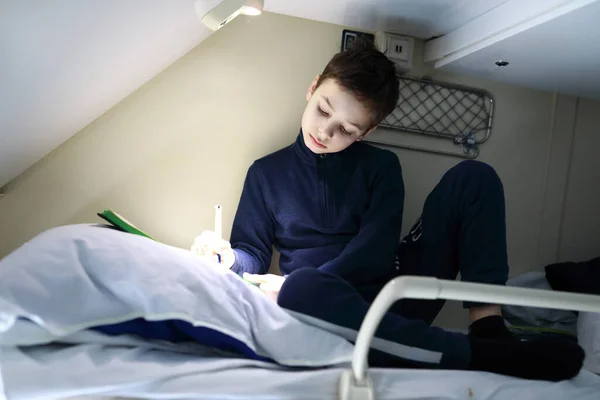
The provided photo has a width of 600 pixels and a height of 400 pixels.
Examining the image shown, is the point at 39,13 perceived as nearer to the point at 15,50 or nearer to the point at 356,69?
the point at 15,50

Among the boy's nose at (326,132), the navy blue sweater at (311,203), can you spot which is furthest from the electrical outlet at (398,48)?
the boy's nose at (326,132)

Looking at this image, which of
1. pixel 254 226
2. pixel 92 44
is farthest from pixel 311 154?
pixel 92 44

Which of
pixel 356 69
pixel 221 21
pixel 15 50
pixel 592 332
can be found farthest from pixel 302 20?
pixel 592 332

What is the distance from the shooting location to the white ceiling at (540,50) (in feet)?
3.16

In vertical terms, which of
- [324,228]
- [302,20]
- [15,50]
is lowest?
[324,228]

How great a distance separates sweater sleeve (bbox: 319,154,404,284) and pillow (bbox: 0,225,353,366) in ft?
1.27

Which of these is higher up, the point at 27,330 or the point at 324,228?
the point at 324,228

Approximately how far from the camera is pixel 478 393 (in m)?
0.67

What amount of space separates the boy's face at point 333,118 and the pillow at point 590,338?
0.63 meters

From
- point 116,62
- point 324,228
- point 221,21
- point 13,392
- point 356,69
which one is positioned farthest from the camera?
point 324,228

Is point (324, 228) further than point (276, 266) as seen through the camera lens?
No

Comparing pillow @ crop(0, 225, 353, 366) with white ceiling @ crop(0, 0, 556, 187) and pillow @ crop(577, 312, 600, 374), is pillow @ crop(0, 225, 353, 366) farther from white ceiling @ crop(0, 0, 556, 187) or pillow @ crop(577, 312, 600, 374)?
pillow @ crop(577, 312, 600, 374)

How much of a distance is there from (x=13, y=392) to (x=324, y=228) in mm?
781

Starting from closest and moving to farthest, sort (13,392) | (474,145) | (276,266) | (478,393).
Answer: (13,392) → (478,393) → (276,266) → (474,145)
